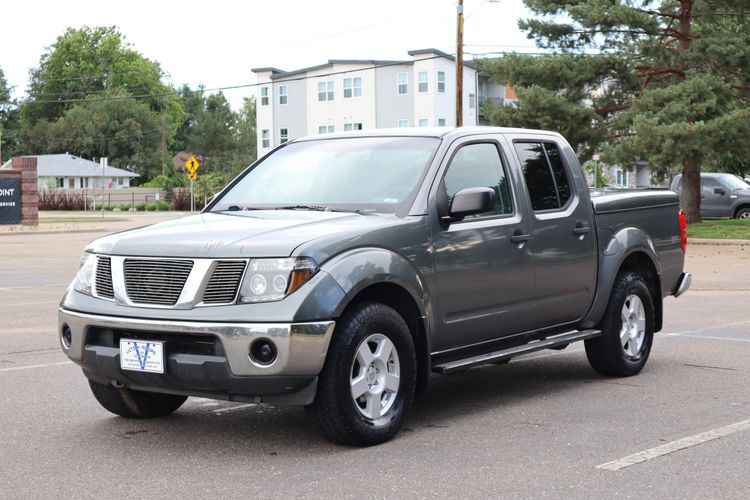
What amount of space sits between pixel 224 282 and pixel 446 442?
1.57 m

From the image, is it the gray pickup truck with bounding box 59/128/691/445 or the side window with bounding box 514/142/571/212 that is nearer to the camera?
the gray pickup truck with bounding box 59/128/691/445

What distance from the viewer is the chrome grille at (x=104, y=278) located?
621 cm

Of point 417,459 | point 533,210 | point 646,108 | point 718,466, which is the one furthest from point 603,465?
point 646,108

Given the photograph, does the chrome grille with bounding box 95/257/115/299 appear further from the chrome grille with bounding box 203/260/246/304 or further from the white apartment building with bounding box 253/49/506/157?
the white apartment building with bounding box 253/49/506/157

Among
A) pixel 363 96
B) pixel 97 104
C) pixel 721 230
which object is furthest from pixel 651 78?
pixel 97 104

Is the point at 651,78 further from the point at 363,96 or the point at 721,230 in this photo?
the point at 363,96

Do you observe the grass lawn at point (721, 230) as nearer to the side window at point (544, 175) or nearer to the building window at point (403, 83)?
the side window at point (544, 175)

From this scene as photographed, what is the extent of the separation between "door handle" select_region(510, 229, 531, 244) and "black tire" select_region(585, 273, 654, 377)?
123 cm

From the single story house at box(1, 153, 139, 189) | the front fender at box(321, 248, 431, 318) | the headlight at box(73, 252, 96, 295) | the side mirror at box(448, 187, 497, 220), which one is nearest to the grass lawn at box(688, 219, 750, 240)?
the side mirror at box(448, 187, 497, 220)

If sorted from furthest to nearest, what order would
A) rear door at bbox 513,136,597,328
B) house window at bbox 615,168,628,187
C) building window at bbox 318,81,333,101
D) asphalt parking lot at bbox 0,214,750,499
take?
1. house window at bbox 615,168,628,187
2. building window at bbox 318,81,333,101
3. rear door at bbox 513,136,597,328
4. asphalt parking lot at bbox 0,214,750,499

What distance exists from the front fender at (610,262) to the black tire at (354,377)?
2267 mm

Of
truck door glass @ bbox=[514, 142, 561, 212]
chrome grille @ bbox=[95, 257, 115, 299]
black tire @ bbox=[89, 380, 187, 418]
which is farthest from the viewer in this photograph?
truck door glass @ bbox=[514, 142, 561, 212]

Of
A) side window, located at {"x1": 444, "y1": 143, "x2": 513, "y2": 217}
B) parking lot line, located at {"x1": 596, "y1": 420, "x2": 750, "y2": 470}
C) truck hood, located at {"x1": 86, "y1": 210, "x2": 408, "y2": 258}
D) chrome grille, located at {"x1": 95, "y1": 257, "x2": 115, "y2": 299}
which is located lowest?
parking lot line, located at {"x1": 596, "y1": 420, "x2": 750, "y2": 470}

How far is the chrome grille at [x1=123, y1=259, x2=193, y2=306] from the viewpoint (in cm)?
590
